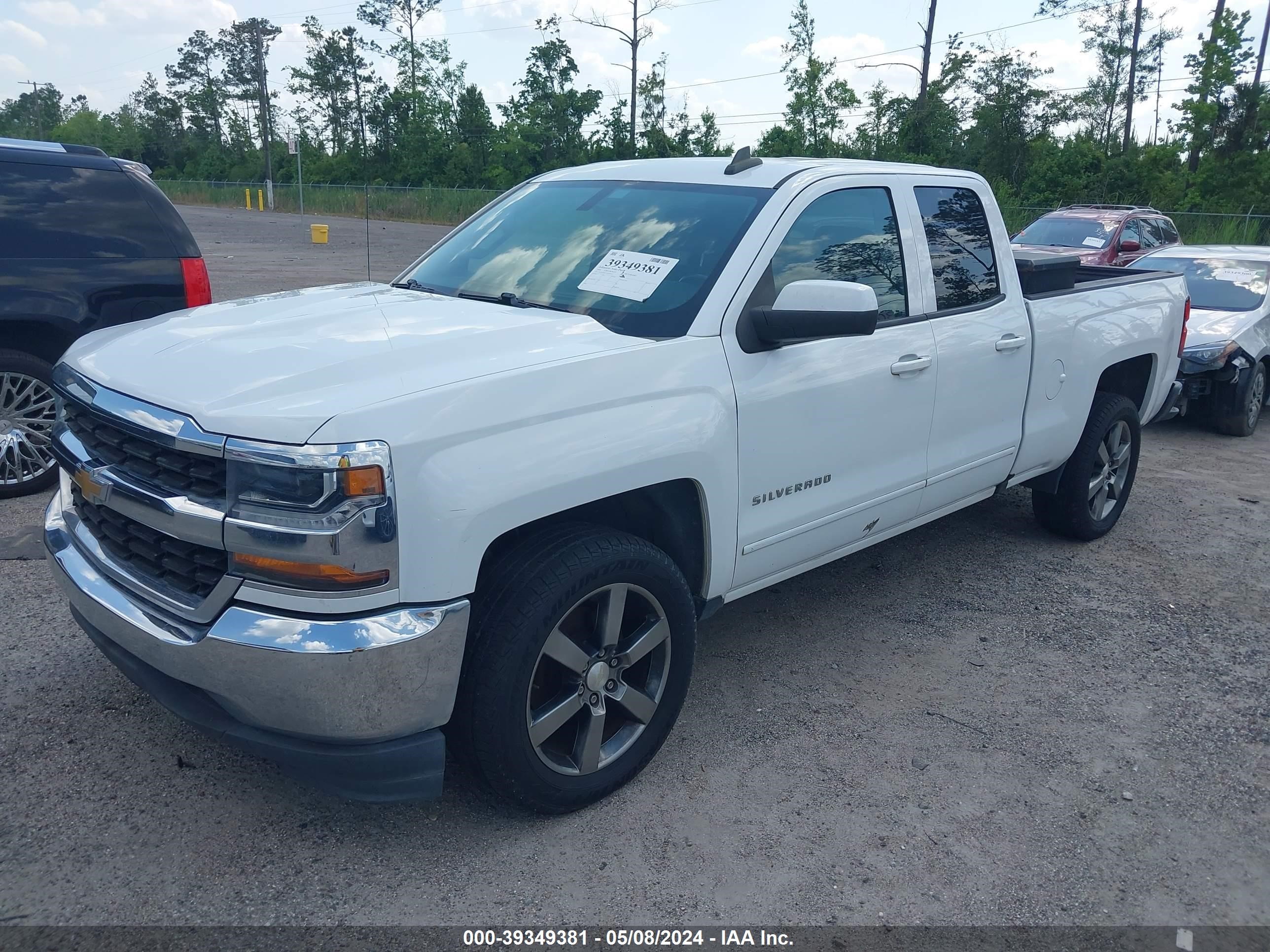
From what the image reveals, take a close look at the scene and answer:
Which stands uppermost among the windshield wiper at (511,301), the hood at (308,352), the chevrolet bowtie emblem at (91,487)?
the windshield wiper at (511,301)

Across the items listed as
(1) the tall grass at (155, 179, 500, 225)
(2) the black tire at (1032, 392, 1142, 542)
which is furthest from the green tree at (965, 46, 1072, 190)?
(2) the black tire at (1032, 392, 1142, 542)

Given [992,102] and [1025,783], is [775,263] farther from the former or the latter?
[992,102]

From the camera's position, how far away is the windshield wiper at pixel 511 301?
3571 millimetres

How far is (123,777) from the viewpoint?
319cm

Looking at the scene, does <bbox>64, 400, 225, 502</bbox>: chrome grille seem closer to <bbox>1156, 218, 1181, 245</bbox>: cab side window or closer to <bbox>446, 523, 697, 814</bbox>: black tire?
<bbox>446, 523, 697, 814</bbox>: black tire

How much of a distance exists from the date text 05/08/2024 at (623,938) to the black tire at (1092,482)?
11.9 ft

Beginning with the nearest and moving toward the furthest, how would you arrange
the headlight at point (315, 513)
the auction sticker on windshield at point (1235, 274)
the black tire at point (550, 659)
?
the headlight at point (315, 513) → the black tire at point (550, 659) → the auction sticker on windshield at point (1235, 274)

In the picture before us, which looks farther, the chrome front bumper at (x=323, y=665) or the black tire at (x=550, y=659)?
the black tire at (x=550, y=659)

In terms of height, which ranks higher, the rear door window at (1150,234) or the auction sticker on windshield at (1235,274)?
the rear door window at (1150,234)

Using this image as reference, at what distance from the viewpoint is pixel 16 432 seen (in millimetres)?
5598

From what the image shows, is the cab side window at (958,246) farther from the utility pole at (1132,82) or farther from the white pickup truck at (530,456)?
the utility pole at (1132,82)

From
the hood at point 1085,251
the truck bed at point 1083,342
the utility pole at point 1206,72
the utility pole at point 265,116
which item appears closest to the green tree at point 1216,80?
the utility pole at point 1206,72

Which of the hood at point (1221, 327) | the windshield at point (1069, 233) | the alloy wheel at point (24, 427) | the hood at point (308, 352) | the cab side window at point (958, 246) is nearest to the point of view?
the hood at point (308, 352)

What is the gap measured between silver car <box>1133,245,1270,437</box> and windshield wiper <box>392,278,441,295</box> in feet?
21.8
